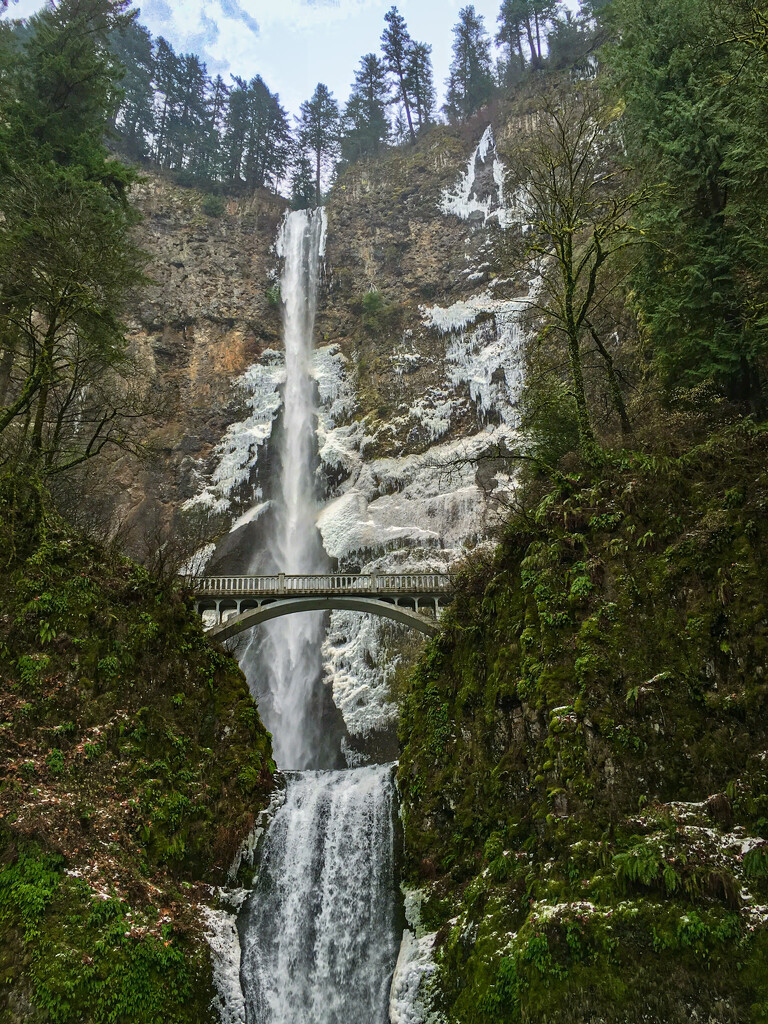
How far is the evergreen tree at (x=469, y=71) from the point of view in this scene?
154ft

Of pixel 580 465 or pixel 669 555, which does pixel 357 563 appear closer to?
pixel 580 465

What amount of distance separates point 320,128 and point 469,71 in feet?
39.9

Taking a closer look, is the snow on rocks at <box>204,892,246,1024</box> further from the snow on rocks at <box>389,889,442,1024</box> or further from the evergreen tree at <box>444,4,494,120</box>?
the evergreen tree at <box>444,4,494,120</box>

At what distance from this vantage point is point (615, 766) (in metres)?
8.52

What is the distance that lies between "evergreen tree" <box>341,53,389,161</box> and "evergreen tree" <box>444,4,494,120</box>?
523 centimetres

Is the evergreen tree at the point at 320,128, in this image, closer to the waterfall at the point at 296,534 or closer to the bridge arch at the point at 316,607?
the waterfall at the point at 296,534

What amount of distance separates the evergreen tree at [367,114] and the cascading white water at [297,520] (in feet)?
29.7

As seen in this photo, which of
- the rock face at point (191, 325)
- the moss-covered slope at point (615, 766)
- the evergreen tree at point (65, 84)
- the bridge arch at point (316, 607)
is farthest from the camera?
the rock face at point (191, 325)

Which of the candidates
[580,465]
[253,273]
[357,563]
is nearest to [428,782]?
[580,465]

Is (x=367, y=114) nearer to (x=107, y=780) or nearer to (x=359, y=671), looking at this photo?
(x=359, y=671)

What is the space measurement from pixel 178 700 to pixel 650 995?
9047mm

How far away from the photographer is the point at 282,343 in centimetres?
3856

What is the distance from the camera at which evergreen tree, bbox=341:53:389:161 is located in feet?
158

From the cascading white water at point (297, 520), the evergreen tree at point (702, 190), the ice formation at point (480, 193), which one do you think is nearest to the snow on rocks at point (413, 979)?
the evergreen tree at point (702, 190)
